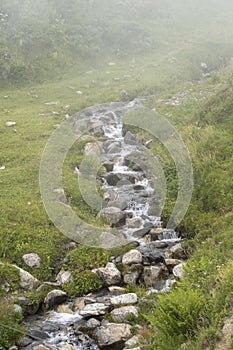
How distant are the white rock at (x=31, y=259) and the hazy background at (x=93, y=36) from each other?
71.4 ft

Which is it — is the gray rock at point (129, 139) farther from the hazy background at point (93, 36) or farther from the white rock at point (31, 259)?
the hazy background at point (93, 36)

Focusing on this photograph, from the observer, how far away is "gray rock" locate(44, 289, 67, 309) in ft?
36.6

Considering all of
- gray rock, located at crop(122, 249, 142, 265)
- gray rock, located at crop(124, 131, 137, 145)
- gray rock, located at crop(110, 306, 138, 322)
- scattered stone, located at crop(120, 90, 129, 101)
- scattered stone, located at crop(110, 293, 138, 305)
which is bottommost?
gray rock, located at crop(122, 249, 142, 265)

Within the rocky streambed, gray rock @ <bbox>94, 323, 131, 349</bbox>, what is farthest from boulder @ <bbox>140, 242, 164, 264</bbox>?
gray rock @ <bbox>94, 323, 131, 349</bbox>

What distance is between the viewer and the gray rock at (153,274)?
11759 mm

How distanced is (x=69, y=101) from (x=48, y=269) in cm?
1837

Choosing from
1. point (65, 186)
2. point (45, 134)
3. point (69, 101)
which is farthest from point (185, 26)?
point (65, 186)

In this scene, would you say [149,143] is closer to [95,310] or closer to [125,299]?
[125,299]

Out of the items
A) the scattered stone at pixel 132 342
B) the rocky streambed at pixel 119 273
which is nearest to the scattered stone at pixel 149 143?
the rocky streambed at pixel 119 273

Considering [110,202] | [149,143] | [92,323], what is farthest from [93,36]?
[92,323]

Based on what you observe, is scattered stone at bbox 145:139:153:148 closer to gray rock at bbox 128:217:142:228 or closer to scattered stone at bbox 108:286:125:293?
gray rock at bbox 128:217:142:228

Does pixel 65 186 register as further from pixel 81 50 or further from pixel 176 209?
pixel 81 50

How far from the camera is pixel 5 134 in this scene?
22.9 metres

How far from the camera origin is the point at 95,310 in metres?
10.5
